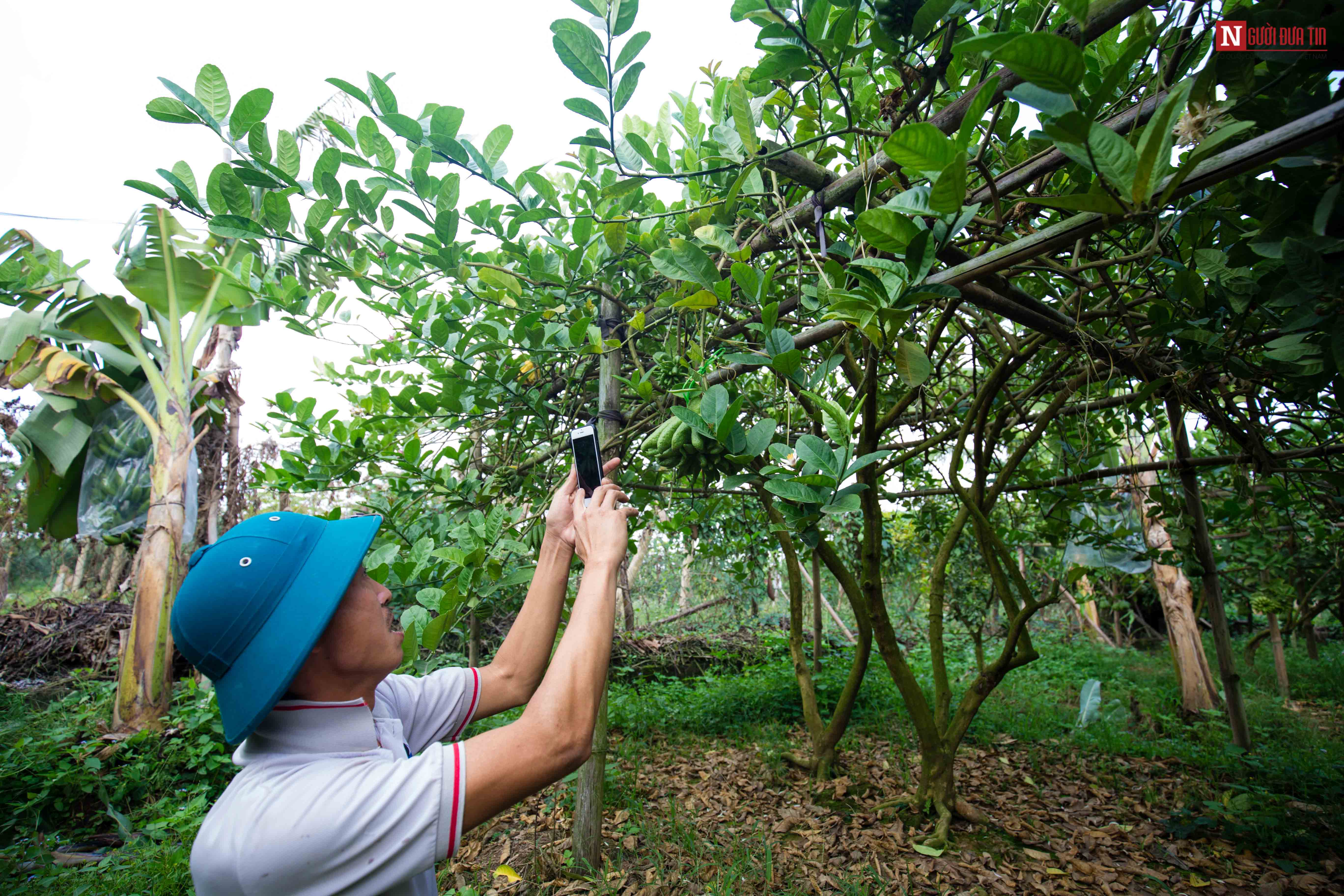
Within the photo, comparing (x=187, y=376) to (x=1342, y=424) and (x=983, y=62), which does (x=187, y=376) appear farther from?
(x=1342, y=424)

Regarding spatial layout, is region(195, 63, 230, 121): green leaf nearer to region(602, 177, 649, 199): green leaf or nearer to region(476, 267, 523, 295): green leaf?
region(476, 267, 523, 295): green leaf

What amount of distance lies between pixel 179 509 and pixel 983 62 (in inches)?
228

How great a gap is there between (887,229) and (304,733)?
3.70 feet

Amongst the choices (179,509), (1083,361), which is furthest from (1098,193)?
(179,509)

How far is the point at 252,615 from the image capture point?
34.6 inches

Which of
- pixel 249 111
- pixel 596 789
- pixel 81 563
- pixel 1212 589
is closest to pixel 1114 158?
pixel 249 111

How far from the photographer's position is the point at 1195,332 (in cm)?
152

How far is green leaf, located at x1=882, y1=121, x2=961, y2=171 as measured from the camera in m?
0.83

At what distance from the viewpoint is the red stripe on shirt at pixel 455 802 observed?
786 millimetres

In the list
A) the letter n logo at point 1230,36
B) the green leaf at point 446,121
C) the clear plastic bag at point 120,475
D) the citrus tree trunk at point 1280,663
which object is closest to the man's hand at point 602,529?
the green leaf at point 446,121

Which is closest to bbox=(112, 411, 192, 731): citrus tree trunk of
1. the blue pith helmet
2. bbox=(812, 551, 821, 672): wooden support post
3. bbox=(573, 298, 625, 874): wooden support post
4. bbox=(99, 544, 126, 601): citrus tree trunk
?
bbox=(573, 298, 625, 874): wooden support post

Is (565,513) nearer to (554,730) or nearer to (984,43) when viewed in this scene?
(554,730)

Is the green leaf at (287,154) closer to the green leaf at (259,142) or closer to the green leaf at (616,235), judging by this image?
the green leaf at (259,142)

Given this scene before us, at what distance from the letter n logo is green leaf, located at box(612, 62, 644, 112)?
0.94 m
